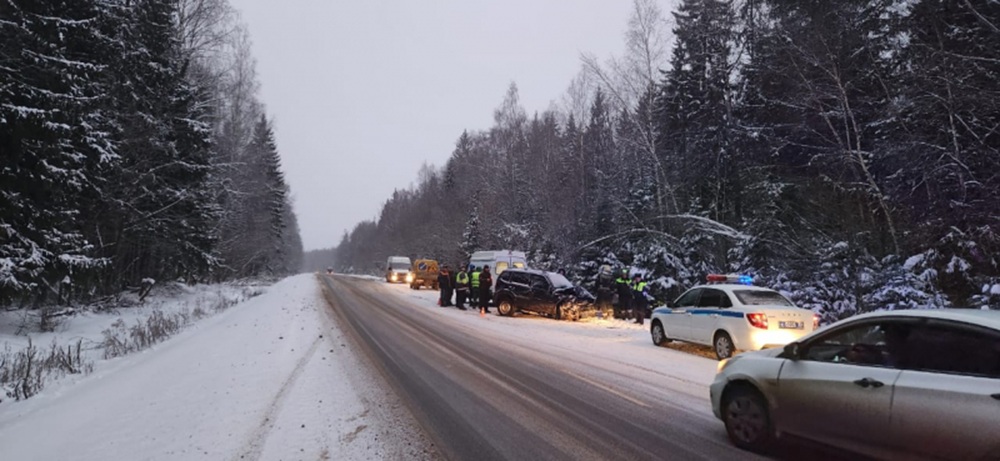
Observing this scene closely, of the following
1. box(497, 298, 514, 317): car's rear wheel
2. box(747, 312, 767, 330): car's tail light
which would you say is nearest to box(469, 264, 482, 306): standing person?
box(497, 298, 514, 317): car's rear wheel

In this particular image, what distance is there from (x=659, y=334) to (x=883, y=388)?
353 inches

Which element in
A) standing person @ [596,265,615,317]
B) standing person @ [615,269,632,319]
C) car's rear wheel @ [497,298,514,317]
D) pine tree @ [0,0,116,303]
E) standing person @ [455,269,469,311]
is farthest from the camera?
standing person @ [455,269,469,311]

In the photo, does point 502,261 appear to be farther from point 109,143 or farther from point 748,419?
point 748,419

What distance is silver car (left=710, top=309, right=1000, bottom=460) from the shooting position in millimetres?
3633

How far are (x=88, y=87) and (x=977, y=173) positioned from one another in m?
24.1

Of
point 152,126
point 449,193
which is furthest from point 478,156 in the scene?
point 152,126

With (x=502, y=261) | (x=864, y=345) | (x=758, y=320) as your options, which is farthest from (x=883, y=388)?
(x=502, y=261)

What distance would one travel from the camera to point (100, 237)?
57.2 ft

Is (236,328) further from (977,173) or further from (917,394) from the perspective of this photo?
(977,173)

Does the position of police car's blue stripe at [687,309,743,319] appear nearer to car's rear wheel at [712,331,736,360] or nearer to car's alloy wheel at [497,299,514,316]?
car's rear wheel at [712,331,736,360]

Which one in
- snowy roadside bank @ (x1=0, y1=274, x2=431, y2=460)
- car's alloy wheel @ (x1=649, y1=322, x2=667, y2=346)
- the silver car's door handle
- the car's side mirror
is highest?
the car's side mirror

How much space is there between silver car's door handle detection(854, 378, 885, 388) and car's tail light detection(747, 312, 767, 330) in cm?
585

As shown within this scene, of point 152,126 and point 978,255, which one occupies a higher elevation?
point 152,126

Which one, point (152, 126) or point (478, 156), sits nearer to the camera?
point (152, 126)
